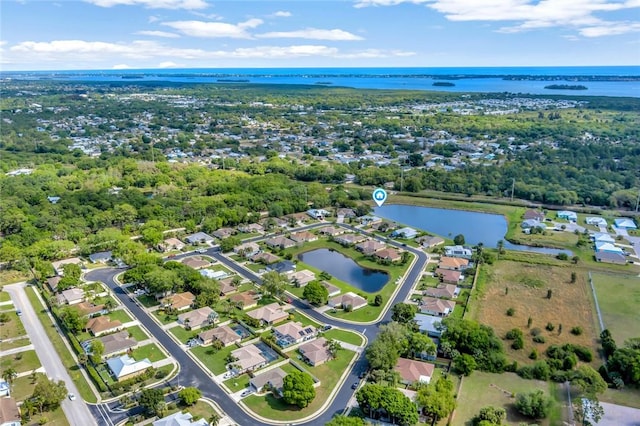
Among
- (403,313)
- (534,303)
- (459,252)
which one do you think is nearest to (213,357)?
(403,313)

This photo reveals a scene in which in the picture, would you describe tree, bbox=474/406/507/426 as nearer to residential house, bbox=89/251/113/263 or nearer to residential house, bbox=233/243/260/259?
residential house, bbox=233/243/260/259

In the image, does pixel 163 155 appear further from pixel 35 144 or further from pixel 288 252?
pixel 288 252

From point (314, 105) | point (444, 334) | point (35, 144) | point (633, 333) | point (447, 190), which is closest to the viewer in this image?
point (444, 334)

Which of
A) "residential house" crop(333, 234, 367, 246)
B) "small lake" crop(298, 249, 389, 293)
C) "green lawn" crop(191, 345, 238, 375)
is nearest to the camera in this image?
"green lawn" crop(191, 345, 238, 375)

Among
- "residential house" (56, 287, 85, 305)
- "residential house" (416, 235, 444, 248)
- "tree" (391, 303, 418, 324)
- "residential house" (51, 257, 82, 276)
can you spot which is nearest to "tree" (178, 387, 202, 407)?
"tree" (391, 303, 418, 324)

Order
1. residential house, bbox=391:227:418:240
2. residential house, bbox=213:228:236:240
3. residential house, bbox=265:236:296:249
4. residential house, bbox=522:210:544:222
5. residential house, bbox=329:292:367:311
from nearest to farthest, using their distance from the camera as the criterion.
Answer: residential house, bbox=329:292:367:311 < residential house, bbox=265:236:296:249 < residential house, bbox=213:228:236:240 < residential house, bbox=391:227:418:240 < residential house, bbox=522:210:544:222

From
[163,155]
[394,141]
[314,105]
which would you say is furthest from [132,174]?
[314,105]

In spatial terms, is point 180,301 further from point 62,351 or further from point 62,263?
point 62,263
